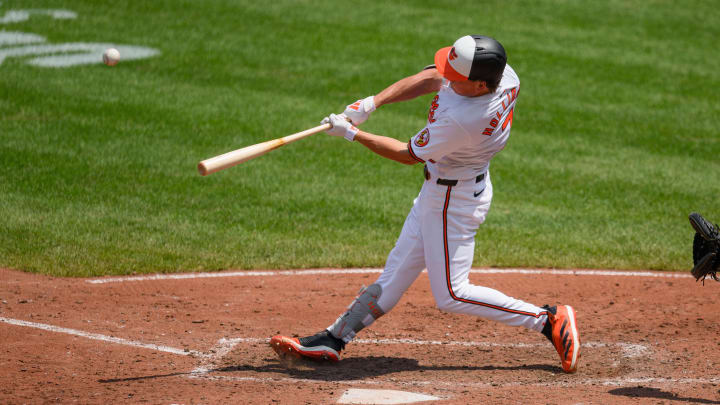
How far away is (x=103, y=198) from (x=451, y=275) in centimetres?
464

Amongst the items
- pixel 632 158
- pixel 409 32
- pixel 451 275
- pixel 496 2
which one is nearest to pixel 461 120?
pixel 451 275

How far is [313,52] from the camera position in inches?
524

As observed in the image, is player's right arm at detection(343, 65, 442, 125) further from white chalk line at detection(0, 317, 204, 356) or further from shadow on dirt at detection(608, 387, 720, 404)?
shadow on dirt at detection(608, 387, 720, 404)

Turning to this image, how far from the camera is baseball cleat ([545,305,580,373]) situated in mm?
5020

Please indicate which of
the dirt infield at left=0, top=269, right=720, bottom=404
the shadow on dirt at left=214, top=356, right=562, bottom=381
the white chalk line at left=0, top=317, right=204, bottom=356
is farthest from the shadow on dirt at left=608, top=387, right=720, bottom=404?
the white chalk line at left=0, top=317, right=204, bottom=356

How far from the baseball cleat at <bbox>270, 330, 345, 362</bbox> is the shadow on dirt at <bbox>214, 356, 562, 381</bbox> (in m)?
0.06

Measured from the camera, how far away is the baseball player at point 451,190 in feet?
15.3

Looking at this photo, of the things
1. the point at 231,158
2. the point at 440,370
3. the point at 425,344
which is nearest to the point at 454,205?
the point at 440,370

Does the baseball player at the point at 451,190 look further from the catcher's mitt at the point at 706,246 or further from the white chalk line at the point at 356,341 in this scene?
the catcher's mitt at the point at 706,246

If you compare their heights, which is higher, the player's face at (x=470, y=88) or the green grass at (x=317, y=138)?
the player's face at (x=470, y=88)

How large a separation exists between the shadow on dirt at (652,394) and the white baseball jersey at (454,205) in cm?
71

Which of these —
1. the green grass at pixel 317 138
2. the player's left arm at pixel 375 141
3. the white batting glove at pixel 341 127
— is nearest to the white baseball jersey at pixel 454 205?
the player's left arm at pixel 375 141

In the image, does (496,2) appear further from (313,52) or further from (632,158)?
(632,158)

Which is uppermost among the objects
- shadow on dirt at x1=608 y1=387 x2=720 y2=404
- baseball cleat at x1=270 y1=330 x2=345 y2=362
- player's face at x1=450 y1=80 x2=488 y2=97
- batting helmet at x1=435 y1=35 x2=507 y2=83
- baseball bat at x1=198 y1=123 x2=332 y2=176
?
batting helmet at x1=435 y1=35 x2=507 y2=83
